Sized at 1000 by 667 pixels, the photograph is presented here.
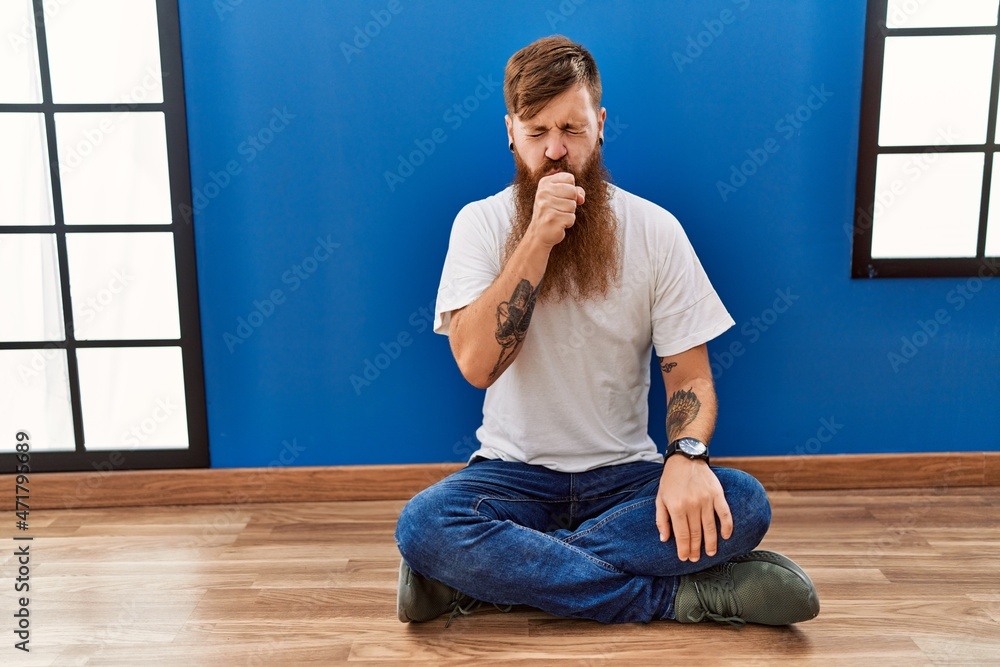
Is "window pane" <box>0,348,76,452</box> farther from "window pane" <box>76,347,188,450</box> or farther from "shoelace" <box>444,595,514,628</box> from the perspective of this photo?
"shoelace" <box>444,595,514,628</box>

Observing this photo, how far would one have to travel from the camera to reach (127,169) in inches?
84.4

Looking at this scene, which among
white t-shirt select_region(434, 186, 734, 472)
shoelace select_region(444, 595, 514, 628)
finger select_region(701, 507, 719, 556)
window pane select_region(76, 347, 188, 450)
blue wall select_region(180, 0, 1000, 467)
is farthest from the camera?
window pane select_region(76, 347, 188, 450)

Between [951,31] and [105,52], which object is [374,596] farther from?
[951,31]

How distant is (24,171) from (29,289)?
0.35 meters

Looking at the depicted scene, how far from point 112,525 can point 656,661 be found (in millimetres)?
1624

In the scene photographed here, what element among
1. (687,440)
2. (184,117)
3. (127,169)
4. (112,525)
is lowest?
(112,525)

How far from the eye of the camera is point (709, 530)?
4.83ft

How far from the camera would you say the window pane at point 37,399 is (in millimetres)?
2252

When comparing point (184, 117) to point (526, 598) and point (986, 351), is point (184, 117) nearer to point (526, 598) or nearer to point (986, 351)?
point (526, 598)

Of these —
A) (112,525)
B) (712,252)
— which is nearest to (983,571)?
(712,252)

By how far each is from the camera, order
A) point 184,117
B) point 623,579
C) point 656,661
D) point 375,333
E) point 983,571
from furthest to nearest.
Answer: point 375,333
point 184,117
point 983,571
point 623,579
point 656,661

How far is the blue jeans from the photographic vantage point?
1.50 m

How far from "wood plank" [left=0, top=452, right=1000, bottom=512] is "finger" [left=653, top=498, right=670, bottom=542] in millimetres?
851

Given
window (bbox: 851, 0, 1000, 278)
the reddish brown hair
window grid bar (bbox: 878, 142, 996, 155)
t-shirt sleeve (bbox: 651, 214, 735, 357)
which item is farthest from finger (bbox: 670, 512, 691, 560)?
window grid bar (bbox: 878, 142, 996, 155)
